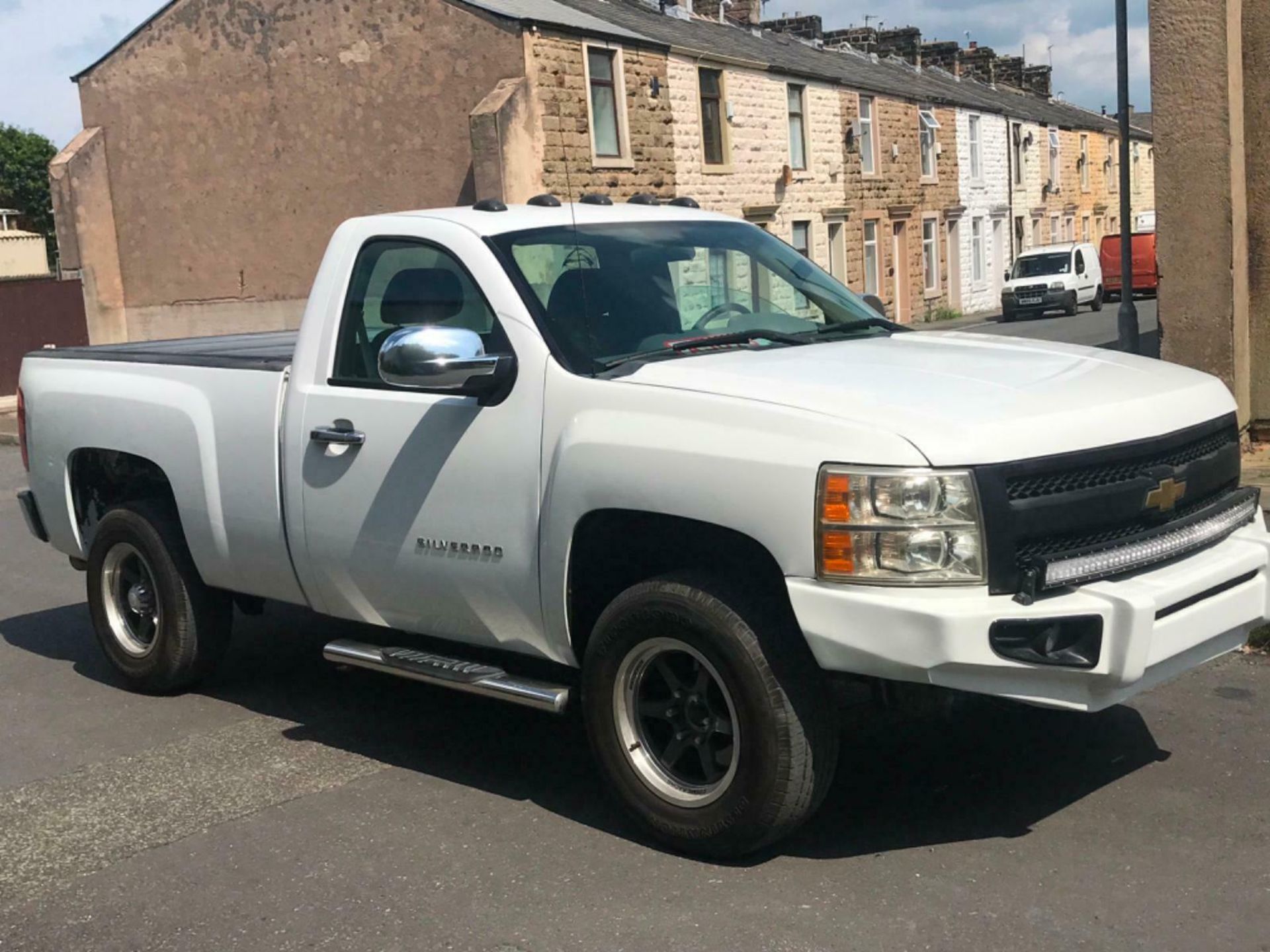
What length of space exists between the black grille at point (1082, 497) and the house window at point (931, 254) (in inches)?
1532

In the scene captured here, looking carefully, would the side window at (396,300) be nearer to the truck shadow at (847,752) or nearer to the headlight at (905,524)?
the truck shadow at (847,752)

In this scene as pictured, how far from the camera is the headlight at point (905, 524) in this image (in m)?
3.93

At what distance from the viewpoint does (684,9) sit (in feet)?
116

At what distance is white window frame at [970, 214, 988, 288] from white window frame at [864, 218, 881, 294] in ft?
24.9

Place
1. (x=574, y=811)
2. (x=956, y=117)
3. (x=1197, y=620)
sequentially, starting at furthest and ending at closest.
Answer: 1. (x=956, y=117)
2. (x=574, y=811)
3. (x=1197, y=620)

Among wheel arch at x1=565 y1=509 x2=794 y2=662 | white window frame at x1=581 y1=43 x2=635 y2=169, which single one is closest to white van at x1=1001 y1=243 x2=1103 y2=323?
white window frame at x1=581 y1=43 x2=635 y2=169

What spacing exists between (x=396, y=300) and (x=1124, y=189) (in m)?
14.0

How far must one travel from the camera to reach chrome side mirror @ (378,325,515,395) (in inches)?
183

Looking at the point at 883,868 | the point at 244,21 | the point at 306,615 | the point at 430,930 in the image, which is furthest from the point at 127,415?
the point at 244,21

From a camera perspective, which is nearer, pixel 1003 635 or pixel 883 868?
pixel 1003 635

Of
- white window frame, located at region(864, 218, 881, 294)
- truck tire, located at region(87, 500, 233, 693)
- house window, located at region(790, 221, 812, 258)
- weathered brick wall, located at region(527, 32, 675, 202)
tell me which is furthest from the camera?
white window frame, located at region(864, 218, 881, 294)

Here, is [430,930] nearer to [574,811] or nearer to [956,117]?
[574,811]

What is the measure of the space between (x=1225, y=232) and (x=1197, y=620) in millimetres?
6458

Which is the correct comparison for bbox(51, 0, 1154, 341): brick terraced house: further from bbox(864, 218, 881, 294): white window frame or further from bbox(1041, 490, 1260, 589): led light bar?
bbox(1041, 490, 1260, 589): led light bar
